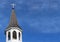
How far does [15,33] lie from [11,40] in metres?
2.63

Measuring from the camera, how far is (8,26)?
13212cm

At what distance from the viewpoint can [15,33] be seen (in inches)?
5153

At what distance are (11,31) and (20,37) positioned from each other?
310 centimetres

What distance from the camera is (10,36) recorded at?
130125 millimetres

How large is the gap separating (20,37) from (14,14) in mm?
7102

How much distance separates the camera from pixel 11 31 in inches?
5148

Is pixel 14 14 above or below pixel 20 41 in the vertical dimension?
above

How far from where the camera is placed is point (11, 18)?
132875mm

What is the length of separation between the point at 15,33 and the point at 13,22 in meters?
3.46

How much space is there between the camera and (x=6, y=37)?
131375mm

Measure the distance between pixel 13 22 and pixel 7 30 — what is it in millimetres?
2908

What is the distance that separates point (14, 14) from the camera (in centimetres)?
13388

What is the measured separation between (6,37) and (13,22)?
4.71m

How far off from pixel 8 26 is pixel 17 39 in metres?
4.84
